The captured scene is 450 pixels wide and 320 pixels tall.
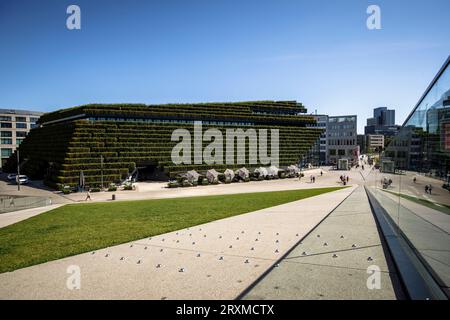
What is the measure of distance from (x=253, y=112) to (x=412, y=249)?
71454mm

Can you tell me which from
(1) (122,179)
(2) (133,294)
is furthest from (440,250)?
(1) (122,179)

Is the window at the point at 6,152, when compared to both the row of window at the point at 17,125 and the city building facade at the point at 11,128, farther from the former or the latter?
the row of window at the point at 17,125

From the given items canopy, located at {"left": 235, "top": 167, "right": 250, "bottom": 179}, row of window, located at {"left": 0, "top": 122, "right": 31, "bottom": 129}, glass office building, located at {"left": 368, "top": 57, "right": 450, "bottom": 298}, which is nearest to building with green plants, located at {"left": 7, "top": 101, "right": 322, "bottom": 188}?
canopy, located at {"left": 235, "top": 167, "right": 250, "bottom": 179}

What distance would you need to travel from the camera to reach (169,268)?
28.9 feet

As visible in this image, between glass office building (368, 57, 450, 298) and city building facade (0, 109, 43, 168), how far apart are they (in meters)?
97.9

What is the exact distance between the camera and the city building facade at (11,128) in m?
84.8

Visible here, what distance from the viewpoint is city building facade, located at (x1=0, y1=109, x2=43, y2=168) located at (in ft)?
278

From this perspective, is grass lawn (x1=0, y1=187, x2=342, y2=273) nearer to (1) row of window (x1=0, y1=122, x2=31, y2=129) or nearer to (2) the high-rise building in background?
(1) row of window (x1=0, y1=122, x2=31, y2=129)

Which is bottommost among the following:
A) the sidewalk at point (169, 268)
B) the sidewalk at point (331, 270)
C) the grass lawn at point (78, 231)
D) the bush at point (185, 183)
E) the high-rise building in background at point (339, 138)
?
the bush at point (185, 183)

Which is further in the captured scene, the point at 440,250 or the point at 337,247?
the point at 337,247

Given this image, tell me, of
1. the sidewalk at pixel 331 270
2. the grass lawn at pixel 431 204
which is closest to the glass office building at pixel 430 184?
the grass lawn at pixel 431 204

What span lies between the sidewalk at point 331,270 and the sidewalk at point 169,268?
78 centimetres
